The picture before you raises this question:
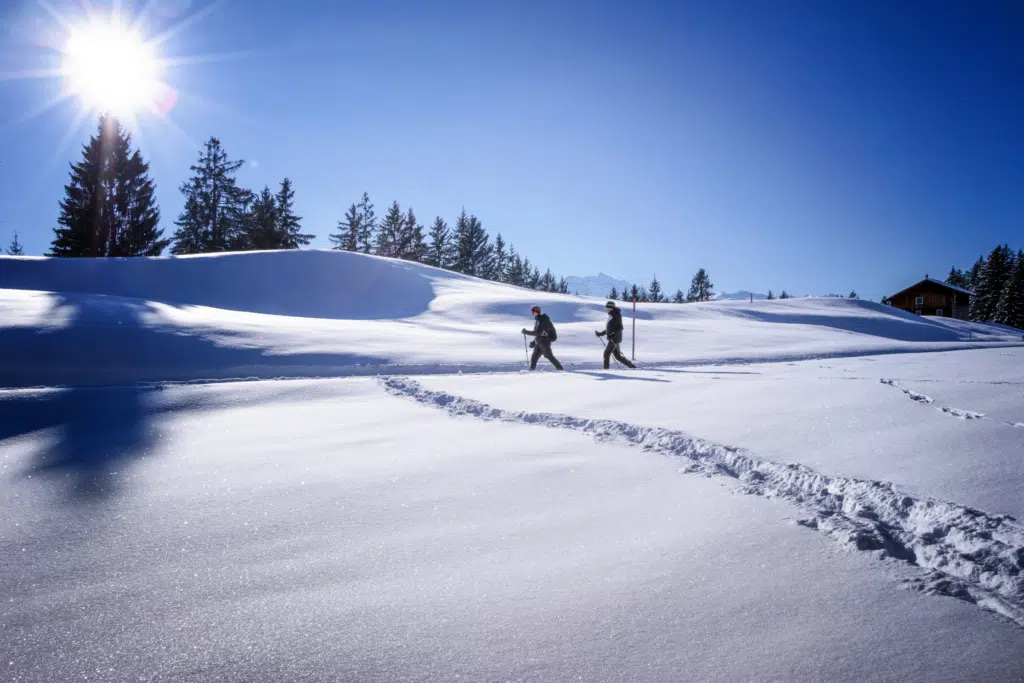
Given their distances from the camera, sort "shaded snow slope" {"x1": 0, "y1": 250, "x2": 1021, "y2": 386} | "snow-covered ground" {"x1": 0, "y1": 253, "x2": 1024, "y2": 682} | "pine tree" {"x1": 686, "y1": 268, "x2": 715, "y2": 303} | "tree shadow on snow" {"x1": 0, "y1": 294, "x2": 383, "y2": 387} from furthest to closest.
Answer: "pine tree" {"x1": 686, "y1": 268, "x2": 715, "y2": 303}, "shaded snow slope" {"x1": 0, "y1": 250, "x2": 1021, "y2": 386}, "tree shadow on snow" {"x1": 0, "y1": 294, "x2": 383, "y2": 387}, "snow-covered ground" {"x1": 0, "y1": 253, "x2": 1024, "y2": 682}

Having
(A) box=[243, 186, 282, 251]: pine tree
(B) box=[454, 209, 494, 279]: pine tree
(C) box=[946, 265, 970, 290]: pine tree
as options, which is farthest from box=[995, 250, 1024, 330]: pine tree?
(A) box=[243, 186, 282, 251]: pine tree

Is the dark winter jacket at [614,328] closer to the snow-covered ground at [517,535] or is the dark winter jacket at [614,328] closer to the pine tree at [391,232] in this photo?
the snow-covered ground at [517,535]

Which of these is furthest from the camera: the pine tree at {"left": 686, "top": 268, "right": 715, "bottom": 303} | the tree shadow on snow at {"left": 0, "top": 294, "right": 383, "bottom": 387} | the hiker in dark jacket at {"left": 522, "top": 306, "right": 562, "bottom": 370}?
the pine tree at {"left": 686, "top": 268, "right": 715, "bottom": 303}

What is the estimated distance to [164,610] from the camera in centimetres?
199

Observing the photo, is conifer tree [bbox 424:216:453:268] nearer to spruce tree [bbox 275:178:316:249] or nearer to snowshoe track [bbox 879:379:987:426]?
spruce tree [bbox 275:178:316:249]

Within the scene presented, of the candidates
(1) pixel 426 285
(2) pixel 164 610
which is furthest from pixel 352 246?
(2) pixel 164 610

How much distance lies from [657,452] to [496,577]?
244cm

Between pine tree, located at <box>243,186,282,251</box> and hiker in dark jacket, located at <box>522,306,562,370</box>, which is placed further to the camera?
pine tree, located at <box>243,186,282,251</box>

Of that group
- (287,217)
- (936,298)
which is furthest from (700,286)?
(287,217)

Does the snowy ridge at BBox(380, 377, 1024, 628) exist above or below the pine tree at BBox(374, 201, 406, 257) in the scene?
below

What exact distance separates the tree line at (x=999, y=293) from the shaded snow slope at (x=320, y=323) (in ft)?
101

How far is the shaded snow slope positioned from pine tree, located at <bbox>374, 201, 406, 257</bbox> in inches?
1169

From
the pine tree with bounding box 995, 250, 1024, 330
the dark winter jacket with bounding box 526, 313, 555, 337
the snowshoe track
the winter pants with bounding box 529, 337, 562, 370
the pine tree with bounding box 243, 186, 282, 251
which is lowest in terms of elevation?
the snowshoe track

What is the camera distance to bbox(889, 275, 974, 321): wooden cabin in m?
52.0
